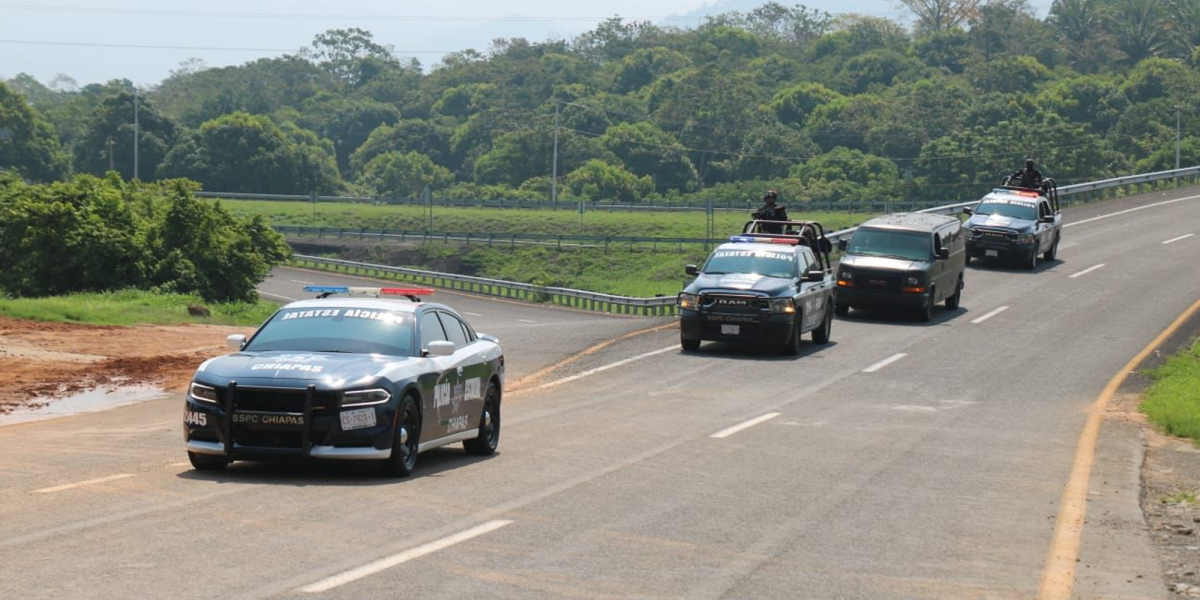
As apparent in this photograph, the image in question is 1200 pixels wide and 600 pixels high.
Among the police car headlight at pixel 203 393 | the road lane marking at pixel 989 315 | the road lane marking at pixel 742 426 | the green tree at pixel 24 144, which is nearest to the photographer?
the police car headlight at pixel 203 393

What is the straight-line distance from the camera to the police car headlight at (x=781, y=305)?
26922mm

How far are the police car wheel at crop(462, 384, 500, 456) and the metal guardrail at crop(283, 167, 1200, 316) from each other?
2951 cm

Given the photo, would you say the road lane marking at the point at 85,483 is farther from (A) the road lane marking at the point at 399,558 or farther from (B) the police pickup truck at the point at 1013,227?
(B) the police pickup truck at the point at 1013,227

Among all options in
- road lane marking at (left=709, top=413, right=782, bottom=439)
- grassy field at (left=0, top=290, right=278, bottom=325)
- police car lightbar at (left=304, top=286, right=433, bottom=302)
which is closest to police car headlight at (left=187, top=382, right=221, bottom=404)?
police car lightbar at (left=304, top=286, right=433, bottom=302)

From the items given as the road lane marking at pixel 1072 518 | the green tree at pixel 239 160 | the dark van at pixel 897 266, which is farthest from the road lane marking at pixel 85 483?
the green tree at pixel 239 160

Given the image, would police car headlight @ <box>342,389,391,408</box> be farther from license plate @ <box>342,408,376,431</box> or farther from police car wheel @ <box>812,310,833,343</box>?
police car wheel @ <box>812,310,833,343</box>

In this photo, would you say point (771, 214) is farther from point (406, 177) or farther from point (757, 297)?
point (406, 177)

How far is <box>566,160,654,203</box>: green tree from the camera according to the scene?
128 metres

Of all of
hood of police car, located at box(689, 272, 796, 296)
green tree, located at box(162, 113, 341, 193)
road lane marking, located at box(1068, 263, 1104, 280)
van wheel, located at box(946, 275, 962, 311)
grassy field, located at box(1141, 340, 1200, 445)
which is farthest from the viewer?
green tree, located at box(162, 113, 341, 193)

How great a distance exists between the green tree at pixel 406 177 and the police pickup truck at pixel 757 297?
118m

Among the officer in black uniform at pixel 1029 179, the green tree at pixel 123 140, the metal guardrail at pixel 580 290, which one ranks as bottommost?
the metal guardrail at pixel 580 290

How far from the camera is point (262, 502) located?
11859 millimetres

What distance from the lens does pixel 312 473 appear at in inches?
543

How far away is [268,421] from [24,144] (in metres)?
130
